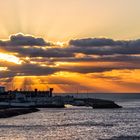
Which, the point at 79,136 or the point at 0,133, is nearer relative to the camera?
the point at 79,136

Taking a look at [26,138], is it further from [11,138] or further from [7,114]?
[7,114]

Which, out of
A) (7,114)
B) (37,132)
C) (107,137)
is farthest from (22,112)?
(107,137)

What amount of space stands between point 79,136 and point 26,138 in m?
8.76

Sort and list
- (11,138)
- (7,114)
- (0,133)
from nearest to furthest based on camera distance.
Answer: (11,138) < (0,133) < (7,114)

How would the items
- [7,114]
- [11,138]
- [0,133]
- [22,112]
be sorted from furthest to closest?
[22,112] < [7,114] < [0,133] < [11,138]

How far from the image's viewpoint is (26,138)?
8838cm

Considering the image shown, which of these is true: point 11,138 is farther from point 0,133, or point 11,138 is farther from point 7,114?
point 7,114

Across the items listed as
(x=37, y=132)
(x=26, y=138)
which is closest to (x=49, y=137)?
(x=26, y=138)

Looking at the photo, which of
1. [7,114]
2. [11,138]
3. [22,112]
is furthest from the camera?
[22,112]

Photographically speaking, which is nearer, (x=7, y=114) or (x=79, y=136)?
(x=79, y=136)

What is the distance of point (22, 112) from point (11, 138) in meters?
107

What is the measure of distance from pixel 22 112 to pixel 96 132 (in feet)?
316

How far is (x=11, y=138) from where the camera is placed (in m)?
88.0

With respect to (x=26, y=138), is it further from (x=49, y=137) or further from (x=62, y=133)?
(x=62, y=133)
